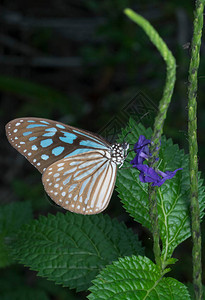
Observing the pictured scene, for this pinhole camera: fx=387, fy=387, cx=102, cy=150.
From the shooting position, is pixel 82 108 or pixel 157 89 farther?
pixel 82 108

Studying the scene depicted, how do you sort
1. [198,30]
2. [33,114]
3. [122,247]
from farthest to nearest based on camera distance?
[33,114], [122,247], [198,30]

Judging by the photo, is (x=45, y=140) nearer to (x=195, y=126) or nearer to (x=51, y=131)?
(x=51, y=131)

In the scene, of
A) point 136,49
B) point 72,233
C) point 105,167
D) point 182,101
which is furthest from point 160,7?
point 72,233

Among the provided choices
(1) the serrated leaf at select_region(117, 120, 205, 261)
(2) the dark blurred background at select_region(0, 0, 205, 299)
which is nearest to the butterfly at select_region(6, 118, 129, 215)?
(1) the serrated leaf at select_region(117, 120, 205, 261)

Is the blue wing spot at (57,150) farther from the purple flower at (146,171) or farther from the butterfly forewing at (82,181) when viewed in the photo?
the purple flower at (146,171)

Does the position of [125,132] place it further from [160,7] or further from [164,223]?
[160,7]

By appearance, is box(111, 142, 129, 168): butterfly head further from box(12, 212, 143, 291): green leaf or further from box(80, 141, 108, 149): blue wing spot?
box(12, 212, 143, 291): green leaf

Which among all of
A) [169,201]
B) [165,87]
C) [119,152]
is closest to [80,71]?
[119,152]

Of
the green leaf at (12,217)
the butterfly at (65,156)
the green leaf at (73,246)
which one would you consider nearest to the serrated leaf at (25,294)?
the green leaf at (12,217)
